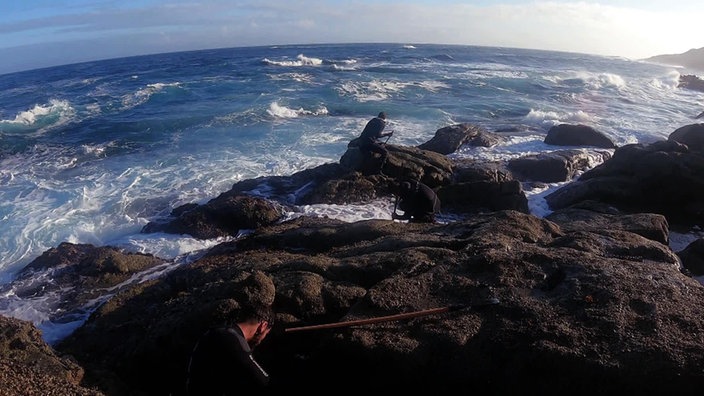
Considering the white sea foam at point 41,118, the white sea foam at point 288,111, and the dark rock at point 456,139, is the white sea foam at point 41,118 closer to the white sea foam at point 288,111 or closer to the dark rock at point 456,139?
the white sea foam at point 288,111

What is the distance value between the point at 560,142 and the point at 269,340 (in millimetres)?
15988

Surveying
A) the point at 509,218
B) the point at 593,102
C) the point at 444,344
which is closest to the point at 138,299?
the point at 444,344

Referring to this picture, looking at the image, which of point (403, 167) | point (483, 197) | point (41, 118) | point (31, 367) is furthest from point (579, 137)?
point (41, 118)

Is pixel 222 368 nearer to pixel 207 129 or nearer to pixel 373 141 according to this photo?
pixel 373 141

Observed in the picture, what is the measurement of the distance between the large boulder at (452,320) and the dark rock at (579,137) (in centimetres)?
1235

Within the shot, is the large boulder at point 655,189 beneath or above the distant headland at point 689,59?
beneath

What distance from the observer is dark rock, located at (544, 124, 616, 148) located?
17188mm

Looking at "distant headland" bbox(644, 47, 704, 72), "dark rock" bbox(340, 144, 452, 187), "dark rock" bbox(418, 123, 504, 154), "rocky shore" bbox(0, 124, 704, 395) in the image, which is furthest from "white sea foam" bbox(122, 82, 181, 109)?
"distant headland" bbox(644, 47, 704, 72)

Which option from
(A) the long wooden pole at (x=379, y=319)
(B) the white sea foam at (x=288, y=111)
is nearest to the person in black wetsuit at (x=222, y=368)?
(A) the long wooden pole at (x=379, y=319)

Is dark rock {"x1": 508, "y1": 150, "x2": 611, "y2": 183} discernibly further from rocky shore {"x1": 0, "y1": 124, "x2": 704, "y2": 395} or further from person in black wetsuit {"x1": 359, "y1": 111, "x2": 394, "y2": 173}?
rocky shore {"x1": 0, "y1": 124, "x2": 704, "y2": 395}

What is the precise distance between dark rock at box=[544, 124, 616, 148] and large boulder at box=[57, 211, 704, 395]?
12.3m

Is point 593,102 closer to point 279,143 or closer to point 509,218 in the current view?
point 279,143

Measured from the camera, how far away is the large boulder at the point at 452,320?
3533mm

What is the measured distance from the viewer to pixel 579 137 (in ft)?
56.6
